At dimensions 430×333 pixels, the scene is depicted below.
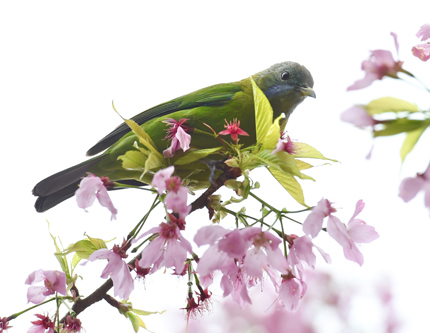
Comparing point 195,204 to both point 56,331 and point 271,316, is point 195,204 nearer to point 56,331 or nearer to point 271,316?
point 56,331

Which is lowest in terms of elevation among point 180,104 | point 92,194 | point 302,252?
point 302,252

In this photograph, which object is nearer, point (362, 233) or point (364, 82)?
point (364, 82)

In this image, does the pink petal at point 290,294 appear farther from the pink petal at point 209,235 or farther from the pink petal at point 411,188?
the pink petal at point 411,188

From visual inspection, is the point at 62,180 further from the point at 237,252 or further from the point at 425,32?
the point at 425,32

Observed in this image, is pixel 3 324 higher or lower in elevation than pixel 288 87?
lower

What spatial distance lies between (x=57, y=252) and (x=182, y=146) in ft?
1.67

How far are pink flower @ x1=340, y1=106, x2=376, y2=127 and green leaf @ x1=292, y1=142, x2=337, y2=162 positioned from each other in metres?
0.38

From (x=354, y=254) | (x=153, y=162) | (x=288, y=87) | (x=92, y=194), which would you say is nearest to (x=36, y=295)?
(x=92, y=194)

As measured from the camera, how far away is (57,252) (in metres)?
1.39

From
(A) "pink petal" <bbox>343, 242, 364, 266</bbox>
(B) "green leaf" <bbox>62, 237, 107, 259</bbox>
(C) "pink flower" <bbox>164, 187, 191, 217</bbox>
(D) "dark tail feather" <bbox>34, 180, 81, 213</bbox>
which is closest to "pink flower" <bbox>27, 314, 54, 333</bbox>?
(B) "green leaf" <bbox>62, 237, 107, 259</bbox>

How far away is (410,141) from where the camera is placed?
0.74 metres

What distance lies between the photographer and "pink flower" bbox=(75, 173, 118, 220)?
112cm

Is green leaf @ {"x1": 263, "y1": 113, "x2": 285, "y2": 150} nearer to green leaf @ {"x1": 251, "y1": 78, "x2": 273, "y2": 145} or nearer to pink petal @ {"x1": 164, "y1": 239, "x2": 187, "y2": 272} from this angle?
green leaf @ {"x1": 251, "y1": 78, "x2": 273, "y2": 145}

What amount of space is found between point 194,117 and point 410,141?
53.2 inches
